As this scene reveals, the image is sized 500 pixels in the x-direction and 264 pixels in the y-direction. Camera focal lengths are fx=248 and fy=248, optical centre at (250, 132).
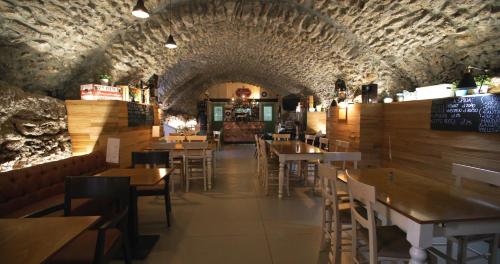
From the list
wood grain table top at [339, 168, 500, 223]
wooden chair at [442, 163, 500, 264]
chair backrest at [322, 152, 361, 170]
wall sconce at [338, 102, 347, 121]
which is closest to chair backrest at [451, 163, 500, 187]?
wooden chair at [442, 163, 500, 264]

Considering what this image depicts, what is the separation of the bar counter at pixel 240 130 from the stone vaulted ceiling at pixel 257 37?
5700 mm

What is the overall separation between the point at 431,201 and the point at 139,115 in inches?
200

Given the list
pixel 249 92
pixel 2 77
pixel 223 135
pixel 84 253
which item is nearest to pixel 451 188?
pixel 84 253

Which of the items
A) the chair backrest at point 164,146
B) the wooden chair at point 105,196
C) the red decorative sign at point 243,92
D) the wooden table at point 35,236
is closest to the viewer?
the wooden table at point 35,236

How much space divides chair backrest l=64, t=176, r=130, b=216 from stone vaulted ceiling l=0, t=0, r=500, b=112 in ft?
9.16

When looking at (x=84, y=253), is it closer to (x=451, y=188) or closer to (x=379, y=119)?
(x=451, y=188)

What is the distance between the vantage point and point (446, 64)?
434cm

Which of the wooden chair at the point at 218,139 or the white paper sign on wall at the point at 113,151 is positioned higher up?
the white paper sign on wall at the point at 113,151

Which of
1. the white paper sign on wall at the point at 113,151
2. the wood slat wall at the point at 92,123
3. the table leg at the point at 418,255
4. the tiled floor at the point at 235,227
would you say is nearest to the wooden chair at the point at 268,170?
the tiled floor at the point at 235,227

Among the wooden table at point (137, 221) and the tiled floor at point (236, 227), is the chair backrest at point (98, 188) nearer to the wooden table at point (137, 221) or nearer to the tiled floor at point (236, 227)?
the wooden table at point (137, 221)

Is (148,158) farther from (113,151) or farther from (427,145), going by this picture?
(427,145)

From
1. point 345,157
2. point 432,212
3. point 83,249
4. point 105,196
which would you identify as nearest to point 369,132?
point 345,157

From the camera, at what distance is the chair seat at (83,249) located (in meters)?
1.59

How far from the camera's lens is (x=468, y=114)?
3496 mm
